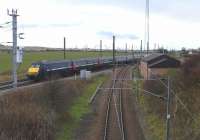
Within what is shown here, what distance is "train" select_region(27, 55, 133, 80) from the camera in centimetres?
5042

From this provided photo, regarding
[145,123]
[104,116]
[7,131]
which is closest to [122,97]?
[104,116]

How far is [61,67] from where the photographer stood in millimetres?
59625

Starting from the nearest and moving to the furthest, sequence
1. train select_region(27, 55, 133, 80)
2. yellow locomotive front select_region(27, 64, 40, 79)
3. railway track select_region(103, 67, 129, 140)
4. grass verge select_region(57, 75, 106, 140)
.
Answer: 1. railway track select_region(103, 67, 129, 140)
2. grass verge select_region(57, 75, 106, 140)
3. yellow locomotive front select_region(27, 64, 40, 79)
4. train select_region(27, 55, 133, 80)

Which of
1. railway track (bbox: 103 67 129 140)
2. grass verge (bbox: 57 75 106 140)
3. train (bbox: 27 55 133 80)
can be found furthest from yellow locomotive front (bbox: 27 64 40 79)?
railway track (bbox: 103 67 129 140)

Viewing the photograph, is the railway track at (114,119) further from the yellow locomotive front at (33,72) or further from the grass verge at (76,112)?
the yellow locomotive front at (33,72)

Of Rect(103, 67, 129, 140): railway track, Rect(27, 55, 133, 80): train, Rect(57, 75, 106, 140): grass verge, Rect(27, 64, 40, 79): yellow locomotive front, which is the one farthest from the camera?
Rect(27, 55, 133, 80): train

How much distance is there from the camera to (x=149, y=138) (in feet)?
104

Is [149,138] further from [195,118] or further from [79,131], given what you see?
[79,131]

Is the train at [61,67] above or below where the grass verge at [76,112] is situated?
above

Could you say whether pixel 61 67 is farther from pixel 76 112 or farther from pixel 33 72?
pixel 76 112

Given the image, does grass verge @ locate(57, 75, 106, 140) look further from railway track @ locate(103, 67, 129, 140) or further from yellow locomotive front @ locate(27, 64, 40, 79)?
yellow locomotive front @ locate(27, 64, 40, 79)

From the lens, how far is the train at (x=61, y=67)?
50422 mm

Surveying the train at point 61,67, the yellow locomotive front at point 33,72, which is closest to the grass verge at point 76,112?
the train at point 61,67

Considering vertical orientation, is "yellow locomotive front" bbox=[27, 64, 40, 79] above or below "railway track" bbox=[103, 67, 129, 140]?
above
